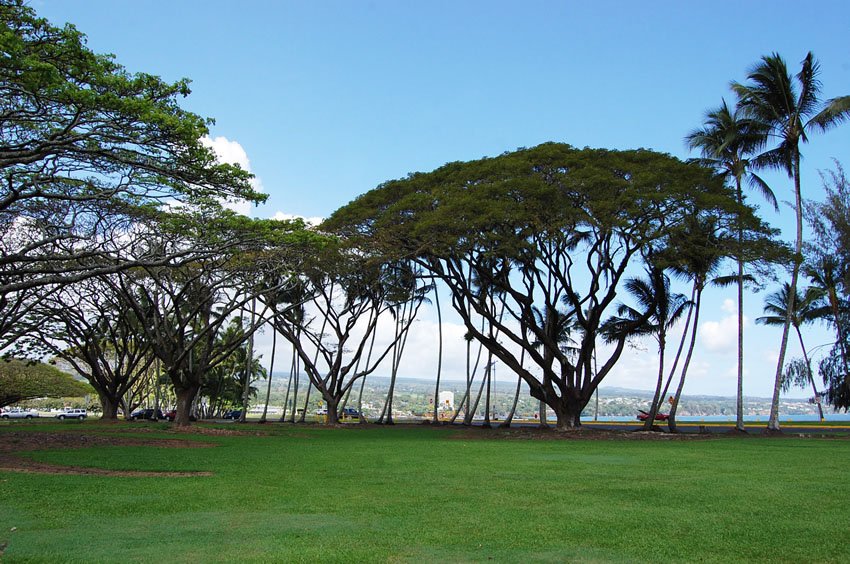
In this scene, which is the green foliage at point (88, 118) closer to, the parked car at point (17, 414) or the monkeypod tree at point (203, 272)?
the monkeypod tree at point (203, 272)

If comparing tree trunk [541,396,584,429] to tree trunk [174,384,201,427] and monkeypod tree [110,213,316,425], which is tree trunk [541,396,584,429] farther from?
tree trunk [174,384,201,427]

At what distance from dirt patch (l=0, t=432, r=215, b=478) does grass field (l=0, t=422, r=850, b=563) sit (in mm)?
499

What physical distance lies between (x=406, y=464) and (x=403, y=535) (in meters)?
6.71

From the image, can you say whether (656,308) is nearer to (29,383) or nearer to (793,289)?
(793,289)

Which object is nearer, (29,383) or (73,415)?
(29,383)

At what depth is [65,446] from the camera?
15.9 meters

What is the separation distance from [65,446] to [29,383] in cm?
2794

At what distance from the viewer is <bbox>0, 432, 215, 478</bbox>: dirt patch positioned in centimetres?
1090

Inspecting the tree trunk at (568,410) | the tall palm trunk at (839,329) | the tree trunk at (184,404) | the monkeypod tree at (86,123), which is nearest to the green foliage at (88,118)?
the monkeypod tree at (86,123)

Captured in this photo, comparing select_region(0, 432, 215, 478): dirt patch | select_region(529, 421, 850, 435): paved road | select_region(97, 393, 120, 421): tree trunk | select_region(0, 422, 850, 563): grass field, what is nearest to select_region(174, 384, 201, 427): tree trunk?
select_region(0, 432, 215, 478): dirt patch

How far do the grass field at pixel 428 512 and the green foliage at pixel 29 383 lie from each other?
31.2 metres

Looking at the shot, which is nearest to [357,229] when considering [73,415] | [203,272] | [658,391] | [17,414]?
[203,272]

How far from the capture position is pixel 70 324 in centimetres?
3016

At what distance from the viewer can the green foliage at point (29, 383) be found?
3869cm
